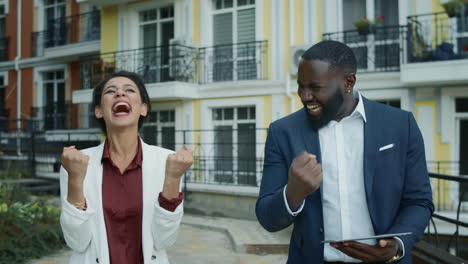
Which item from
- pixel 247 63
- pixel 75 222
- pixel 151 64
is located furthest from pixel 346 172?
pixel 151 64

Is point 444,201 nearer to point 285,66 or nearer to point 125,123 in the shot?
point 285,66

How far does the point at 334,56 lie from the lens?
6.44 ft

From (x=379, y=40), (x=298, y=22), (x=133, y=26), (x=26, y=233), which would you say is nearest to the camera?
(x=26, y=233)

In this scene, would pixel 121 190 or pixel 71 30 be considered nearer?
pixel 121 190

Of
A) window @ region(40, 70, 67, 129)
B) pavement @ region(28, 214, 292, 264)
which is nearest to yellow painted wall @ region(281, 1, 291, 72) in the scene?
pavement @ region(28, 214, 292, 264)

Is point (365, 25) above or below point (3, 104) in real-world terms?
above

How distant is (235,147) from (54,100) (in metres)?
9.00

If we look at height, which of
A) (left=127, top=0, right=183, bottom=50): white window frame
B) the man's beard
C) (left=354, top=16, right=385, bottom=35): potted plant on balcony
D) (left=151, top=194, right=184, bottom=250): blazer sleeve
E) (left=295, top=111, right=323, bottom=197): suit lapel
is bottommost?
(left=151, top=194, right=184, bottom=250): blazer sleeve

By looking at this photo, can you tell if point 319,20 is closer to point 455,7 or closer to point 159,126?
point 455,7

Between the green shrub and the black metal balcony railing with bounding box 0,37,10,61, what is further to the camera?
the black metal balcony railing with bounding box 0,37,10,61

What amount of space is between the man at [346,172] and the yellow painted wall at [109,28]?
43.9 ft

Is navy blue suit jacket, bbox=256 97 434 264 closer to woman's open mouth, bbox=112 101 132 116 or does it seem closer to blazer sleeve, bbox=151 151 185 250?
blazer sleeve, bbox=151 151 185 250

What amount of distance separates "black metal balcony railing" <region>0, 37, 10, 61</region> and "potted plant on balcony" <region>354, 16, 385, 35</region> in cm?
1437

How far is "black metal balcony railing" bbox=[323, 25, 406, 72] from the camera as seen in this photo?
33.9 ft
